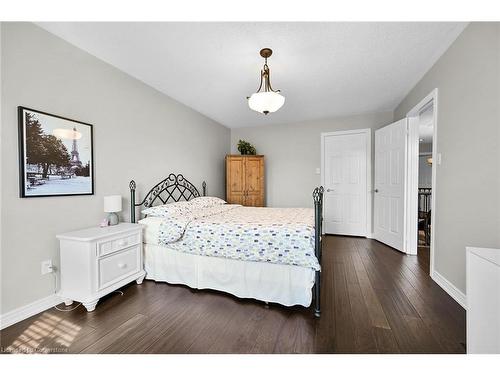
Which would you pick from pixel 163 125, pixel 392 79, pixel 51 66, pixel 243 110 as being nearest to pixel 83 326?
pixel 51 66

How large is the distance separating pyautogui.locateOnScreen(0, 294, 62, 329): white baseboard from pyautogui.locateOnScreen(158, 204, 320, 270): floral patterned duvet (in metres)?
0.97

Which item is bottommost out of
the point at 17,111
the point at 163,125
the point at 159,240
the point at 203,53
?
the point at 159,240

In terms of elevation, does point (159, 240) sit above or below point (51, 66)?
below

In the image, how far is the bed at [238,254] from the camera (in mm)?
1836

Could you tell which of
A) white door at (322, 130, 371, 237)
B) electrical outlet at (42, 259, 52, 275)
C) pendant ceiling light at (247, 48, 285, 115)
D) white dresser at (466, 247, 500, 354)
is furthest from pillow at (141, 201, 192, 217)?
white door at (322, 130, 371, 237)

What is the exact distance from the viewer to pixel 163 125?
3143mm

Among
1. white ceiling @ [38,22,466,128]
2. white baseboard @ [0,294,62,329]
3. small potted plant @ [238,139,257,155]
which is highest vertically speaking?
white ceiling @ [38,22,466,128]

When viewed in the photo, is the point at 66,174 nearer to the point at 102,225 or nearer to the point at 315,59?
the point at 102,225

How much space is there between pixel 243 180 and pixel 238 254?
2.57 metres

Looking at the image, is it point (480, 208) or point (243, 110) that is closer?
point (480, 208)

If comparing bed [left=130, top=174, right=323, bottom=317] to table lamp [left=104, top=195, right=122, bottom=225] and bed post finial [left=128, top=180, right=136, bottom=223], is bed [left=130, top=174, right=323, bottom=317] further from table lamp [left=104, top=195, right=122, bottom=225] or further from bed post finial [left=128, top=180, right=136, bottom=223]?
table lamp [left=104, top=195, right=122, bottom=225]

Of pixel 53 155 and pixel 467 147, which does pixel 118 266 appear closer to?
pixel 53 155

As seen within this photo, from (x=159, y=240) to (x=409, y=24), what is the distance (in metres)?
3.11

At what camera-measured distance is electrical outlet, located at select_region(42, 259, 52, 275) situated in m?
1.82
